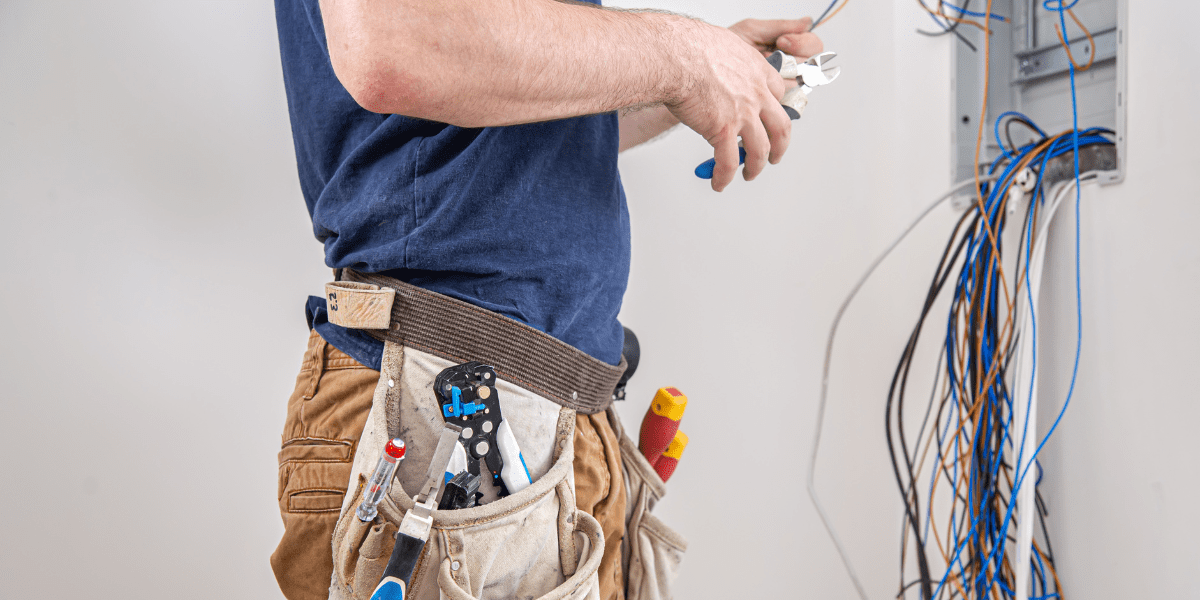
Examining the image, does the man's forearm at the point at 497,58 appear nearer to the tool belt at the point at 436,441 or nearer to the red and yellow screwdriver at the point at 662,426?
the tool belt at the point at 436,441

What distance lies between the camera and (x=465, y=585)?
591mm

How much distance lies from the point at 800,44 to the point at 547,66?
451 mm

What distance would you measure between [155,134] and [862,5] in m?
1.45

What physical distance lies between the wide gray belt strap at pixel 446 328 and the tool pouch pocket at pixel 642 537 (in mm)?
197

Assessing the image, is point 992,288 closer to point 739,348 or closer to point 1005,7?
point 739,348

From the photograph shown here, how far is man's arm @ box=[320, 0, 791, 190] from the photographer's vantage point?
48cm

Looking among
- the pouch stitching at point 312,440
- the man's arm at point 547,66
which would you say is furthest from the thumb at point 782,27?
the pouch stitching at point 312,440

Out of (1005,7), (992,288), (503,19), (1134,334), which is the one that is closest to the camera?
(503,19)

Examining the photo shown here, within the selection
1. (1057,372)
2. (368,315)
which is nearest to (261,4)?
(368,315)

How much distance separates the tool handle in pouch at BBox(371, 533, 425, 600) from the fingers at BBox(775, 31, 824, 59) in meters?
0.71

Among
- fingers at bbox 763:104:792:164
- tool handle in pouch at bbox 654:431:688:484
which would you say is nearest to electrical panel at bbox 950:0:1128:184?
fingers at bbox 763:104:792:164

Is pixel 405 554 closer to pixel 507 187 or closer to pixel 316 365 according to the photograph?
pixel 316 365

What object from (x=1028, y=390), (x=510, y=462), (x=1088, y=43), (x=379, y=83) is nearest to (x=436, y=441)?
(x=510, y=462)

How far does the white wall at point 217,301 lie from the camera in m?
1.03
